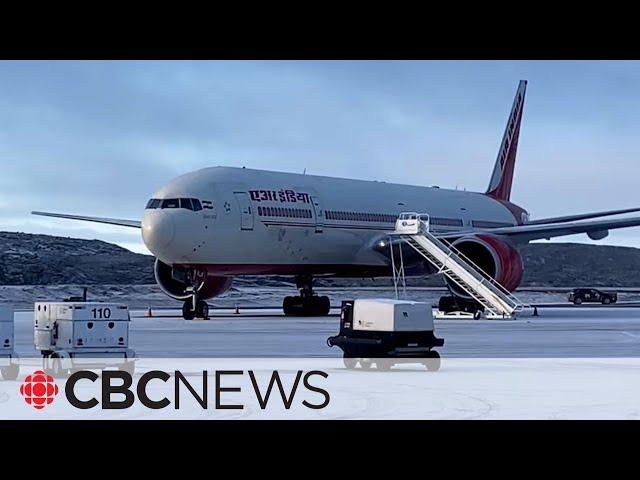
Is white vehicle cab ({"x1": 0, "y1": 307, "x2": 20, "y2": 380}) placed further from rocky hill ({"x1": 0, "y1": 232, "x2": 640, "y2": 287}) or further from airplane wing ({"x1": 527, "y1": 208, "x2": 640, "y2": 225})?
rocky hill ({"x1": 0, "y1": 232, "x2": 640, "y2": 287})

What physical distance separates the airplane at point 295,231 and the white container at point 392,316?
13.9 metres

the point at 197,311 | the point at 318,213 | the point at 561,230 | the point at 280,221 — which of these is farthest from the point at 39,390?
the point at 561,230

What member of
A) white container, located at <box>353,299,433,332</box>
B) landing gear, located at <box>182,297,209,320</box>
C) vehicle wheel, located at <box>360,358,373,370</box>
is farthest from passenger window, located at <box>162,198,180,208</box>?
vehicle wheel, located at <box>360,358,373,370</box>

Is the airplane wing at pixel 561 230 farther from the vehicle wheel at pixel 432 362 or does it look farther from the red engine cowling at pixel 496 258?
the vehicle wheel at pixel 432 362

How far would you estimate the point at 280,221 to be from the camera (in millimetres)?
32156

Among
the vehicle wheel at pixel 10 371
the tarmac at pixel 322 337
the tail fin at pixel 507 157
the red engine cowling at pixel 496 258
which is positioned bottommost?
the vehicle wheel at pixel 10 371

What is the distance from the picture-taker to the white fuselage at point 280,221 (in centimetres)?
2994

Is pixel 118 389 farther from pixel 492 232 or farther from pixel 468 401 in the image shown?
pixel 492 232

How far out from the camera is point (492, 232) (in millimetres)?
34844

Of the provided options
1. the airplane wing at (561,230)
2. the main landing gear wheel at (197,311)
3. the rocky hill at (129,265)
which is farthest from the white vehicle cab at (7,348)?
the rocky hill at (129,265)

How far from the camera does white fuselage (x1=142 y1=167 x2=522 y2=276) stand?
29.9m

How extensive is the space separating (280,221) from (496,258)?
19.2 ft
